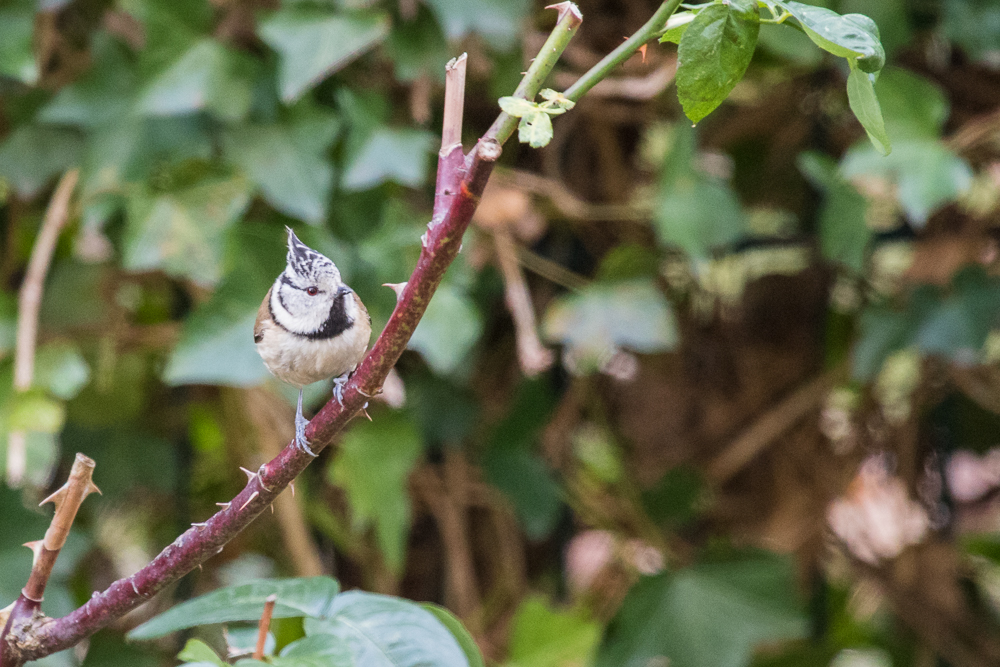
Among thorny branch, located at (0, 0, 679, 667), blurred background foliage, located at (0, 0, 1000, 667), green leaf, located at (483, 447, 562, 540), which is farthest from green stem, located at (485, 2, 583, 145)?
green leaf, located at (483, 447, 562, 540)

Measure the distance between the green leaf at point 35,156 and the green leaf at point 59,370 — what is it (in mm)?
237

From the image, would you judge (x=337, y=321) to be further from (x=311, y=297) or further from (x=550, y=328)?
(x=550, y=328)

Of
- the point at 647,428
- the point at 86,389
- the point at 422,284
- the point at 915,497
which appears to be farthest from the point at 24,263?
the point at 915,497

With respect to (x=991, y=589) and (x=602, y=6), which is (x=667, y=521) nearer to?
(x=991, y=589)

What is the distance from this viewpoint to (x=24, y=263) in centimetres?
141

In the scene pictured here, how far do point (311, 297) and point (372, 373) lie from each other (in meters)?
0.34

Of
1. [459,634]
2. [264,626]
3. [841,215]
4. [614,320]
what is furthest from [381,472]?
[841,215]

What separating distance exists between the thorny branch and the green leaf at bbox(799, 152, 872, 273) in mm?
943

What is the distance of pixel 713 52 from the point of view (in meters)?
0.40

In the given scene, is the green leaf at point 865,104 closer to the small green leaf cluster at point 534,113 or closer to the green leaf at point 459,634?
the small green leaf cluster at point 534,113

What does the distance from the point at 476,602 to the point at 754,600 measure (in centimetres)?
48

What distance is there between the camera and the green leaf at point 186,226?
1.14 meters

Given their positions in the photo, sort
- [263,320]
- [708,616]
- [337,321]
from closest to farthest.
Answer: [337,321]
[263,320]
[708,616]

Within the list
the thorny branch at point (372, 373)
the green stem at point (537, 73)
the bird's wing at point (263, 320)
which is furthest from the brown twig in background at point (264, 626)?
the green stem at point (537, 73)
